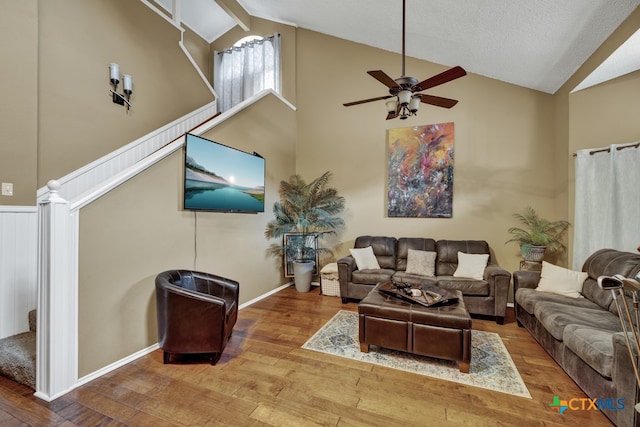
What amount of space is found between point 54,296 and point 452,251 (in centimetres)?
439

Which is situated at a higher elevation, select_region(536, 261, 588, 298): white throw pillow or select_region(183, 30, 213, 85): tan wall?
select_region(183, 30, 213, 85): tan wall

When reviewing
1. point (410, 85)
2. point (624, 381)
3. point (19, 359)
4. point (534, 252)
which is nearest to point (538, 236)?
point (534, 252)

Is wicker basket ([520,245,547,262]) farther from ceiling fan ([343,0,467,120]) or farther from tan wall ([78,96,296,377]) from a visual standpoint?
tan wall ([78,96,296,377])

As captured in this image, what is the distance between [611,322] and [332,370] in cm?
228

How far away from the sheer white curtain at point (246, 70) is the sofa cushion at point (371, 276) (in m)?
3.78

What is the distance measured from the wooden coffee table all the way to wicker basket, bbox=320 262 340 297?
176 centimetres

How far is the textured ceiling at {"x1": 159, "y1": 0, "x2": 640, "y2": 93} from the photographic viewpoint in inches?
103

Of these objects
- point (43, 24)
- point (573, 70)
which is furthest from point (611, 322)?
point (43, 24)

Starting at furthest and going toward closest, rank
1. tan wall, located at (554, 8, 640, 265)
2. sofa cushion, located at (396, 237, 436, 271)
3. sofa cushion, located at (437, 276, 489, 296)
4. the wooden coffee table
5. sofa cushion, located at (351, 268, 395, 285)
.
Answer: sofa cushion, located at (396, 237, 436, 271), sofa cushion, located at (351, 268, 395, 285), sofa cushion, located at (437, 276, 489, 296), tan wall, located at (554, 8, 640, 265), the wooden coffee table

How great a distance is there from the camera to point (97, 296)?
7.46 feet

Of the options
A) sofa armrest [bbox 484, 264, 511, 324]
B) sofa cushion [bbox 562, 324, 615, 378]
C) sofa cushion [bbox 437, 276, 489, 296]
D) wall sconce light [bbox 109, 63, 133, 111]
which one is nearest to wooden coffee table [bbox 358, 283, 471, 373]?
sofa cushion [bbox 562, 324, 615, 378]

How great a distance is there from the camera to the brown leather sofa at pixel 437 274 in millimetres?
3449

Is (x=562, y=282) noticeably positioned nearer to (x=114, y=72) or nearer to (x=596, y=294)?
(x=596, y=294)

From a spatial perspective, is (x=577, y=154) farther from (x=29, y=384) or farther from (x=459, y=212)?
(x=29, y=384)
